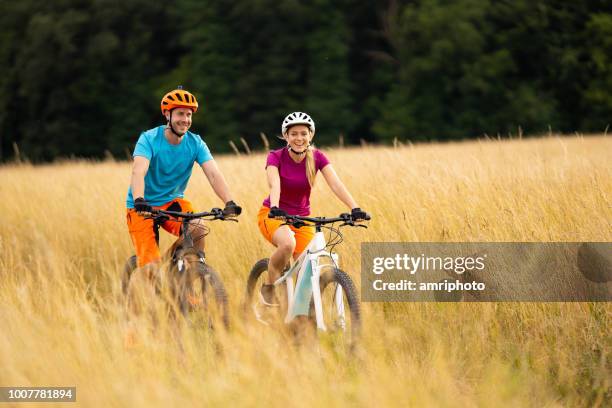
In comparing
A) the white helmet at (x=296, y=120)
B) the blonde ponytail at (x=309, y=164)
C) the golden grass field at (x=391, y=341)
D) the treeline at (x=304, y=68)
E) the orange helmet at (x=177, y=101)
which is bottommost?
the golden grass field at (x=391, y=341)

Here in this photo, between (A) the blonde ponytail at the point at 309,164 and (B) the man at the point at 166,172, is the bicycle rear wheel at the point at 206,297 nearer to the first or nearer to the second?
(B) the man at the point at 166,172

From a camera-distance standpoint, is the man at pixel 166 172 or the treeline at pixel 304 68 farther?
the treeline at pixel 304 68

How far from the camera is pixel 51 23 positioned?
41.2 m

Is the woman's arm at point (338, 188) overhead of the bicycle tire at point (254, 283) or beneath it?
overhead

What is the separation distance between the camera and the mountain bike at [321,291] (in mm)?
5039

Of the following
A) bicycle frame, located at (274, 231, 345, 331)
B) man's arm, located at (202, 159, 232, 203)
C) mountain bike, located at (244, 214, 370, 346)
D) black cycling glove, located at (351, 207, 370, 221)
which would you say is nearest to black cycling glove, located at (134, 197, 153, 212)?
man's arm, located at (202, 159, 232, 203)

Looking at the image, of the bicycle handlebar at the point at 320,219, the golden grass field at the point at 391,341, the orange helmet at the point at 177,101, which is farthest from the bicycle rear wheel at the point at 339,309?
the orange helmet at the point at 177,101

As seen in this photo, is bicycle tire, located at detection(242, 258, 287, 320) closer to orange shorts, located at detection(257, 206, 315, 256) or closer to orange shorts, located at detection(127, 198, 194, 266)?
orange shorts, located at detection(257, 206, 315, 256)

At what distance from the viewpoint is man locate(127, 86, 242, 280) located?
5785 mm

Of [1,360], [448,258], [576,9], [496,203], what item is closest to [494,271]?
[448,258]

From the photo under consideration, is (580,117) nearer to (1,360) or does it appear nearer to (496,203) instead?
(496,203)

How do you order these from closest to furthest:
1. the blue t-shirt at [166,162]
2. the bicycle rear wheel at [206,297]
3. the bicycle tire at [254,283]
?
1. the bicycle rear wheel at [206,297]
2. the blue t-shirt at [166,162]
3. the bicycle tire at [254,283]

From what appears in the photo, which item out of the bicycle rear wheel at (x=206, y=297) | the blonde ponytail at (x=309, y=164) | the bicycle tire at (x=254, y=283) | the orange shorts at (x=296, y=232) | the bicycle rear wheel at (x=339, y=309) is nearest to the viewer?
the bicycle rear wheel at (x=339, y=309)

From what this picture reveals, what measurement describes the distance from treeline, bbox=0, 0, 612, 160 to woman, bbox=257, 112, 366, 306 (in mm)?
30702
